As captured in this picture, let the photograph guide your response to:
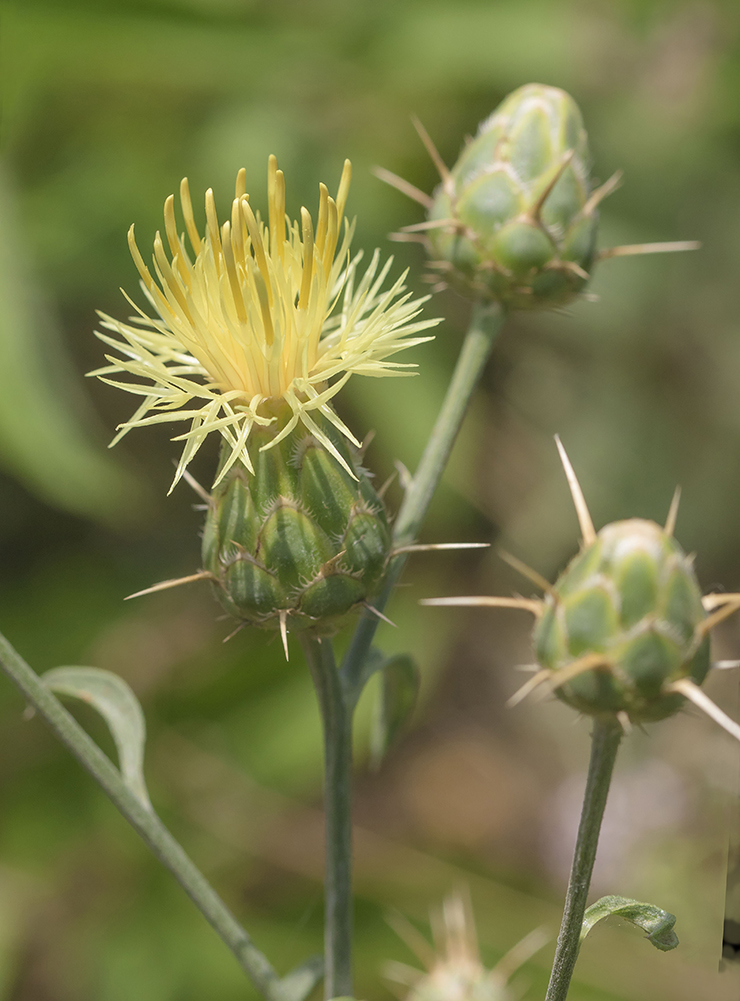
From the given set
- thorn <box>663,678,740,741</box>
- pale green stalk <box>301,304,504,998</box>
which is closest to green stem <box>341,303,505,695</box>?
pale green stalk <box>301,304,504,998</box>

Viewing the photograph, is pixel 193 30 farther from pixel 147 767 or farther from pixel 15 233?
pixel 147 767

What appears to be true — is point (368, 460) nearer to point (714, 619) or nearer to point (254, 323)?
point (254, 323)

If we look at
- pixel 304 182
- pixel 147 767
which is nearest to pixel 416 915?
pixel 147 767

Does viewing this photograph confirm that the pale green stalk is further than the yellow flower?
Yes

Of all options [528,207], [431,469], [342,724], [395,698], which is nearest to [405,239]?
[528,207]

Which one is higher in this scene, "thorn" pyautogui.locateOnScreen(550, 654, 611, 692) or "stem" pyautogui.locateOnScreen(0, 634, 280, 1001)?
"thorn" pyautogui.locateOnScreen(550, 654, 611, 692)

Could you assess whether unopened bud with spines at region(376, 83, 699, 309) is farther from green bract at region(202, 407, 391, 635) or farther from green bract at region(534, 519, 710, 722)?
green bract at region(534, 519, 710, 722)
